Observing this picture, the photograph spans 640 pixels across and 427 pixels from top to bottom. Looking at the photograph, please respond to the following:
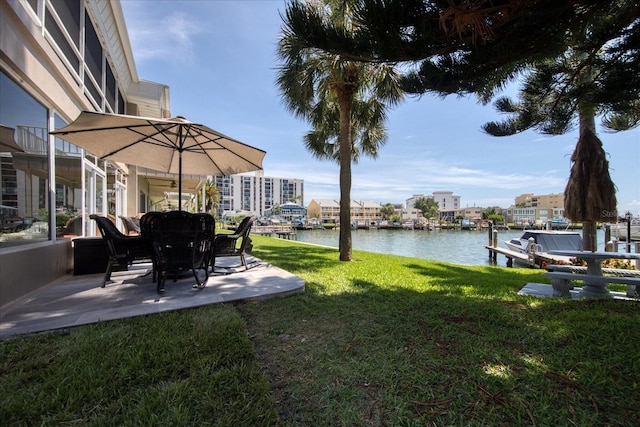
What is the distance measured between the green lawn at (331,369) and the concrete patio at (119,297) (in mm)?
239

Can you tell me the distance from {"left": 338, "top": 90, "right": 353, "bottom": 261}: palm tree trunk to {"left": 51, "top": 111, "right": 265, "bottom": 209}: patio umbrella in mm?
2757

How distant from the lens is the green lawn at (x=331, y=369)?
4.83 ft

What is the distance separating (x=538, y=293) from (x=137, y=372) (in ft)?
16.3

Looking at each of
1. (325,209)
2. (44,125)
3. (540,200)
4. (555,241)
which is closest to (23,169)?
(44,125)

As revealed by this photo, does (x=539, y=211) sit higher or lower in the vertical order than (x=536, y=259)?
higher

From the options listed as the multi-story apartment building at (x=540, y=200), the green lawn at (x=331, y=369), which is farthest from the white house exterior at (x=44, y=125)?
the multi-story apartment building at (x=540, y=200)

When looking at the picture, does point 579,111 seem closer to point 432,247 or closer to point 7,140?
point 7,140

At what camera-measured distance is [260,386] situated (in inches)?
65.7

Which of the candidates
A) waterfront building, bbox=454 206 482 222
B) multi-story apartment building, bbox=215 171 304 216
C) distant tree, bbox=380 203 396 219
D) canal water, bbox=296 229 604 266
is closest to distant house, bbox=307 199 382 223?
distant tree, bbox=380 203 396 219

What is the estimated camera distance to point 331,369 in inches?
75.7

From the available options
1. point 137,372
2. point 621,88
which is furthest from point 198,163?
point 621,88

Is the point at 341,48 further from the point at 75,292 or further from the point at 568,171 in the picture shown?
the point at 568,171

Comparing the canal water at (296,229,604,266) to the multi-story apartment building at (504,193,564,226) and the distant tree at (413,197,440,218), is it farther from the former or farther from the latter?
the distant tree at (413,197,440,218)

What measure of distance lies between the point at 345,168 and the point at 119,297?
219 inches
